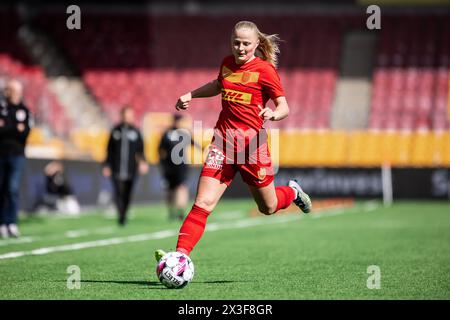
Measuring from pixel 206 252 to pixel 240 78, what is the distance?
3.83 meters

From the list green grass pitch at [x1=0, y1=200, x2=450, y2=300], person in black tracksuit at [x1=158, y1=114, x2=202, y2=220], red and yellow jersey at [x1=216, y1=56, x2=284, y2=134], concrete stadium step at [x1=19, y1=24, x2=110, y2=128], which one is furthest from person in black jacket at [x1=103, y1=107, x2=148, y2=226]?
concrete stadium step at [x1=19, y1=24, x2=110, y2=128]

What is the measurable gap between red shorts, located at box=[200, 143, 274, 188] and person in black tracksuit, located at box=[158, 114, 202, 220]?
10.5m

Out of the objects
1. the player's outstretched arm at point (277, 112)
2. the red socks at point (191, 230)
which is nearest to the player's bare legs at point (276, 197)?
the red socks at point (191, 230)

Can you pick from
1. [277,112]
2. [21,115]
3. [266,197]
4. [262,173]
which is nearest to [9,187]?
[21,115]

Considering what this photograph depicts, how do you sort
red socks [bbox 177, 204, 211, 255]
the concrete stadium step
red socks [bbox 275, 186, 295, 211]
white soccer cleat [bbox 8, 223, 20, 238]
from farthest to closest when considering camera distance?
the concrete stadium step, white soccer cleat [bbox 8, 223, 20, 238], red socks [bbox 275, 186, 295, 211], red socks [bbox 177, 204, 211, 255]

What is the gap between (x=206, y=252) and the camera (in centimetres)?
1112

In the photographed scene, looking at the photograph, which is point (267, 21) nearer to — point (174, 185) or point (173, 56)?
point (173, 56)

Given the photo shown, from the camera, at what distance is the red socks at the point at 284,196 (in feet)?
28.0

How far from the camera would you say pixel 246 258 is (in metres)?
10.3

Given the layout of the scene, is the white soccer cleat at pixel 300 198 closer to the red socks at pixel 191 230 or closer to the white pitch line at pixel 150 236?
the red socks at pixel 191 230

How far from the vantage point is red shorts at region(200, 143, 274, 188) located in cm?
784

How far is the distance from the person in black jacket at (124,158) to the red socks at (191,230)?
8.73 metres

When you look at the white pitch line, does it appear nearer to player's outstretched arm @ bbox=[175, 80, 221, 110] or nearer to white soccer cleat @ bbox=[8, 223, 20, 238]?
white soccer cleat @ bbox=[8, 223, 20, 238]
